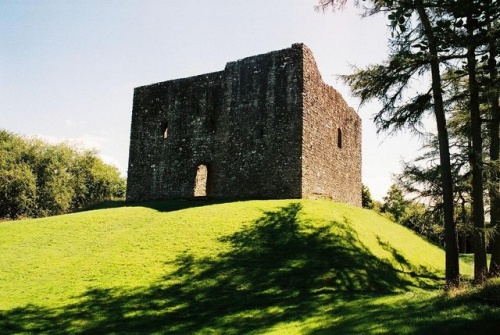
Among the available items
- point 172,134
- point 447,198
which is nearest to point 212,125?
point 172,134

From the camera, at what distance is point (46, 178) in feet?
185

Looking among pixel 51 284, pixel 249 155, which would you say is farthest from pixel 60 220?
pixel 249 155

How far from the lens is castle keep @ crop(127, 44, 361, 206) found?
21.4 meters

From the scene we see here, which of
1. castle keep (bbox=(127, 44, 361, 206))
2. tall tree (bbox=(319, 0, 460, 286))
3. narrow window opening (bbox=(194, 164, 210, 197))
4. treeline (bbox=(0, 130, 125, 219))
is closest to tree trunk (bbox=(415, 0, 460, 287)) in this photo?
tall tree (bbox=(319, 0, 460, 286))

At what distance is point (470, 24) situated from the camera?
6945 mm

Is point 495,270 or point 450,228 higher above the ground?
point 450,228

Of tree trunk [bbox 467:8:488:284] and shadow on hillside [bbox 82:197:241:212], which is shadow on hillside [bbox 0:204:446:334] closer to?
tree trunk [bbox 467:8:488:284]

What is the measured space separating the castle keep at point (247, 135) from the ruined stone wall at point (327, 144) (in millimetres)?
55

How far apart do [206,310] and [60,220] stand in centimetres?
1247

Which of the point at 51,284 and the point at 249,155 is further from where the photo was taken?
the point at 249,155

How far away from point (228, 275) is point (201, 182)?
1185 cm

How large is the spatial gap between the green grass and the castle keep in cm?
254

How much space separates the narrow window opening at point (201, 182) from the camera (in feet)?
80.0

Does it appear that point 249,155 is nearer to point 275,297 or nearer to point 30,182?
point 275,297
